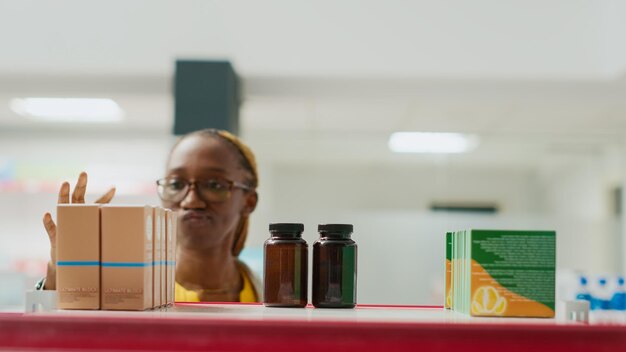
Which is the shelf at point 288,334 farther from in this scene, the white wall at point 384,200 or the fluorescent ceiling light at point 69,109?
the white wall at point 384,200

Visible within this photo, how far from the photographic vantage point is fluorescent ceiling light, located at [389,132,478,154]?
22.6ft

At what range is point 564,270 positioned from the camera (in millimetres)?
6516

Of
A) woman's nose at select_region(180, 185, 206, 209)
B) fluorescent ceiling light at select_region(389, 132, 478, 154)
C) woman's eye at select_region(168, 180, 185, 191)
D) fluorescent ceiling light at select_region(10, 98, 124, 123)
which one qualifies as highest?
fluorescent ceiling light at select_region(10, 98, 124, 123)

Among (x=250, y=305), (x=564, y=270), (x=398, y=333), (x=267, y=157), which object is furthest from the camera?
(x=267, y=157)

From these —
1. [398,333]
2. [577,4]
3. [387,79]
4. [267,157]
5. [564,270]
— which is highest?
A: [577,4]

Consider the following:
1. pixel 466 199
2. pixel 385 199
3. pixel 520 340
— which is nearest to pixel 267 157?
pixel 385 199

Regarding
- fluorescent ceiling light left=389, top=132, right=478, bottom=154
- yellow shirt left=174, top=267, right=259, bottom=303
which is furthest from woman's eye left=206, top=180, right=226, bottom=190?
fluorescent ceiling light left=389, top=132, right=478, bottom=154

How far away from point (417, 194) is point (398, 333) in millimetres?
5829

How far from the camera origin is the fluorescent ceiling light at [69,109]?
6055mm

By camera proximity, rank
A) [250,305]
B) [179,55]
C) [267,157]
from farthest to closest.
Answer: [267,157] < [179,55] < [250,305]

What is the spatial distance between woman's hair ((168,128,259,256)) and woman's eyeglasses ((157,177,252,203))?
0.55ft

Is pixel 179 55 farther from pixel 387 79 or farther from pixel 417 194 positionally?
pixel 417 194

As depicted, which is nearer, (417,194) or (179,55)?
(179,55)

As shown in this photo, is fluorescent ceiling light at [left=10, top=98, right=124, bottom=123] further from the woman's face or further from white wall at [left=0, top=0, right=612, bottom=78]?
the woman's face
